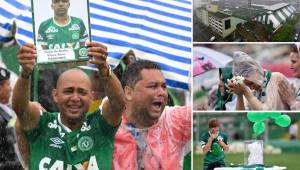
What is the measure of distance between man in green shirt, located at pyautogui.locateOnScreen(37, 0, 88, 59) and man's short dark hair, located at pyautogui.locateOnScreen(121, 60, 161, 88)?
326 millimetres

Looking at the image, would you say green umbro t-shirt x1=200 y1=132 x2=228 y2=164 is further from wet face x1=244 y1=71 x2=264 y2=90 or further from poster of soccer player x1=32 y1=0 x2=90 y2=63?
poster of soccer player x1=32 y1=0 x2=90 y2=63

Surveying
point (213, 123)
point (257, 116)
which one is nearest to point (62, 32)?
point (213, 123)

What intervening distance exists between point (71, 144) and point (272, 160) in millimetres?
1621

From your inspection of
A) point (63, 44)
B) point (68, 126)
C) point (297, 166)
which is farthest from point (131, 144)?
point (297, 166)

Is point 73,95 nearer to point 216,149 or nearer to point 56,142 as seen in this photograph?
point 56,142

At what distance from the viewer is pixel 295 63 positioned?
260 inches

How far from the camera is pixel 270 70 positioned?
6.59m

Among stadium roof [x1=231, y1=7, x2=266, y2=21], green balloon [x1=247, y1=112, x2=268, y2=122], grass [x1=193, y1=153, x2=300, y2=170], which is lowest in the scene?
grass [x1=193, y1=153, x2=300, y2=170]

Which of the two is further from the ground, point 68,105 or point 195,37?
point 195,37

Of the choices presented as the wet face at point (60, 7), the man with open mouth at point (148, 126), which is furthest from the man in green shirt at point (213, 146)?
the wet face at point (60, 7)

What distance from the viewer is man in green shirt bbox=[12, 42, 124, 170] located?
6367 millimetres

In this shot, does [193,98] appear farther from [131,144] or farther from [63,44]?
[63,44]

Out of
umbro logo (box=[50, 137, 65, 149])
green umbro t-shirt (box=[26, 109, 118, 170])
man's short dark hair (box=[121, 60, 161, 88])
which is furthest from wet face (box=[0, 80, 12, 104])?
man's short dark hair (box=[121, 60, 161, 88])

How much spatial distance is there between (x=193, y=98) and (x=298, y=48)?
85 centimetres
